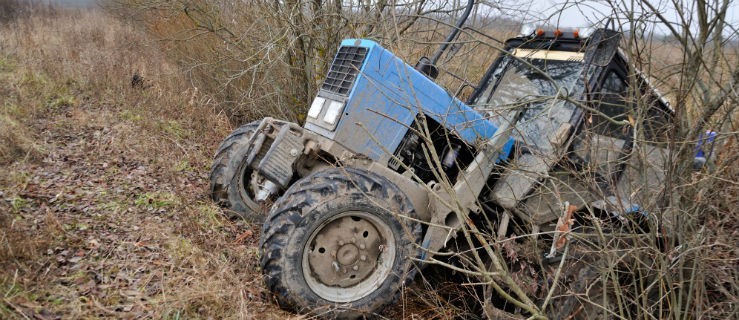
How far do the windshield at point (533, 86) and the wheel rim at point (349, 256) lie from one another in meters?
1.13

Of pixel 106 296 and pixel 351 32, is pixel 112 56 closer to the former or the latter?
pixel 351 32

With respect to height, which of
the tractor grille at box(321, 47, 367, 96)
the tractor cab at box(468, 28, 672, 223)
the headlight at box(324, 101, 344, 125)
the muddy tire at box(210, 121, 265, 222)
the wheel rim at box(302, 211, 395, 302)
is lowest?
the muddy tire at box(210, 121, 265, 222)

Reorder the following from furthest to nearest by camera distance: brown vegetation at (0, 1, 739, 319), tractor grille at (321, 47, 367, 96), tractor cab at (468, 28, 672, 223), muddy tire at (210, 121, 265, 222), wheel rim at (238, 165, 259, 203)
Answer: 1. wheel rim at (238, 165, 259, 203)
2. muddy tire at (210, 121, 265, 222)
3. tractor grille at (321, 47, 367, 96)
4. tractor cab at (468, 28, 672, 223)
5. brown vegetation at (0, 1, 739, 319)

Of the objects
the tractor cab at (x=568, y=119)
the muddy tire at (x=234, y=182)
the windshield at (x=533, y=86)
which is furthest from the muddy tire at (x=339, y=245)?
the muddy tire at (x=234, y=182)

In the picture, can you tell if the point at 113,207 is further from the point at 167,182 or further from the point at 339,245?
the point at 339,245

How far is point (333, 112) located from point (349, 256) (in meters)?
1.00

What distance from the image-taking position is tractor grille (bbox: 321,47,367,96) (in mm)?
3533

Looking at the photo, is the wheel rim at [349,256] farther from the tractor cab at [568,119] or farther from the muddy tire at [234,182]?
the muddy tire at [234,182]

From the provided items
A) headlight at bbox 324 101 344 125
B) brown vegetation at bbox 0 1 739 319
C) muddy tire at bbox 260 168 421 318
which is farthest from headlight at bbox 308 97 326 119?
brown vegetation at bbox 0 1 739 319

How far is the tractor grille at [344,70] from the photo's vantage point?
3533mm

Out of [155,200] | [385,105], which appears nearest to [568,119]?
[385,105]

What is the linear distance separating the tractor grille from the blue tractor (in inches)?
0.4

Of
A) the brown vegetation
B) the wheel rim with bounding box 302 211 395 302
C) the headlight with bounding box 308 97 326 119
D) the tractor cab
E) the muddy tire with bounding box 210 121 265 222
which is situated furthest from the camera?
the muddy tire with bounding box 210 121 265 222

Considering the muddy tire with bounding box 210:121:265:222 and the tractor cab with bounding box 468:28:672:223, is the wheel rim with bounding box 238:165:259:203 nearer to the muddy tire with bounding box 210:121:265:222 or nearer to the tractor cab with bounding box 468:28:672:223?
the muddy tire with bounding box 210:121:265:222
